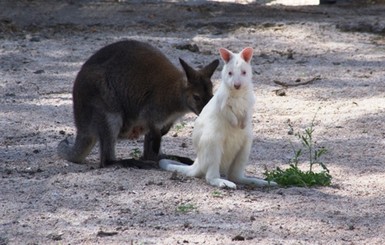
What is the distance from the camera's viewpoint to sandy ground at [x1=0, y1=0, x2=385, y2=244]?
5.39m

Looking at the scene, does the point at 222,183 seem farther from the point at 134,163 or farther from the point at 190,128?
the point at 190,128

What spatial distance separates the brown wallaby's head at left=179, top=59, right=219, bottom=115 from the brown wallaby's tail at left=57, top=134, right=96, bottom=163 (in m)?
0.81

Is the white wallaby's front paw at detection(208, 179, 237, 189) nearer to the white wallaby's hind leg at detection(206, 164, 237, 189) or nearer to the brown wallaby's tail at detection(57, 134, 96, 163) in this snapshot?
the white wallaby's hind leg at detection(206, 164, 237, 189)

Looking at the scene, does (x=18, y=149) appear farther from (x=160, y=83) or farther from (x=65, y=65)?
(x=65, y=65)

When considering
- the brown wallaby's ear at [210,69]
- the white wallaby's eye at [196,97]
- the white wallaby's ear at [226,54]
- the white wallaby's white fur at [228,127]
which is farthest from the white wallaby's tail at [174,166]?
the white wallaby's ear at [226,54]

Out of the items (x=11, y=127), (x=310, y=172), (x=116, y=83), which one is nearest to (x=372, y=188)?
(x=310, y=172)

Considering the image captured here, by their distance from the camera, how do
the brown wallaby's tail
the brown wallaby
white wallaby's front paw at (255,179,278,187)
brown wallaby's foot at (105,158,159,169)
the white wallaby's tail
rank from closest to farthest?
white wallaby's front paw at (255,179,278,187) → the white wallaby's tail → brown wallaby's foot at (105,158,159,169) → the brown wallaby → the brown wallaby's tail

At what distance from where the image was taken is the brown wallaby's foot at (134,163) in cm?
688

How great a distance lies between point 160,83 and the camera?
7109 mm

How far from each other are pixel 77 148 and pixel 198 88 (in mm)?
1014

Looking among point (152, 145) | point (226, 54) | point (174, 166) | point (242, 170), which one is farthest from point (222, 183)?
point (152, 145)

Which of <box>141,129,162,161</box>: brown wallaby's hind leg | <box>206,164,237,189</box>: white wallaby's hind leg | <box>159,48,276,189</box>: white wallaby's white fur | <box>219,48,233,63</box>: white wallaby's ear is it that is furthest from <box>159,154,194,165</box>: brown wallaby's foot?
<box>219,48,233,63</box>: white wallaby's ear

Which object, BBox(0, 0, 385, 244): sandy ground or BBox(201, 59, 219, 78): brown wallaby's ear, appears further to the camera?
BBox(201, 59, 219, 78): brown wallaby's ear

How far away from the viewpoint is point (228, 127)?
627 cm
